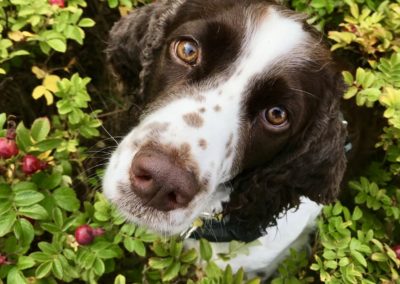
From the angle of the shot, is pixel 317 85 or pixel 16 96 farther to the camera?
pixel 16 96

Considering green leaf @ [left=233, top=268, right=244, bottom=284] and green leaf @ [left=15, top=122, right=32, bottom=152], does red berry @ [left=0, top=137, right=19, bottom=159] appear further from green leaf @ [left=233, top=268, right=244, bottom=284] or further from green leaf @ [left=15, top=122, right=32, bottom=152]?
green leaf @ [left=233, top=268, right=244, bottom=284]

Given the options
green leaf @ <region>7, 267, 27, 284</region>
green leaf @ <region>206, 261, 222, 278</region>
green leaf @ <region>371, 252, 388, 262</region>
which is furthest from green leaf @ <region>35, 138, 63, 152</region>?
green leaf @ <region>371, 252, 388, 262</region>

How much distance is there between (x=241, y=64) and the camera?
222 cm

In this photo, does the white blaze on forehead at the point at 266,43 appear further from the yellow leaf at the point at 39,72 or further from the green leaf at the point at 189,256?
the yellow leaf at the point at 39,72

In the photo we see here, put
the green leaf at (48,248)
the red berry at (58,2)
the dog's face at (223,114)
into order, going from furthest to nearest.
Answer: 1. the red berry at (58,2)
2. the green leaf at (48,248)
3. the dog's face at (223,114)

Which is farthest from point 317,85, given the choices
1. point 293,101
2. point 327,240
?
point 327,240

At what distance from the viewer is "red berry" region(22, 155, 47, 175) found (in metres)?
2.35

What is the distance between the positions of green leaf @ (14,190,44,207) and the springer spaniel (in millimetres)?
268

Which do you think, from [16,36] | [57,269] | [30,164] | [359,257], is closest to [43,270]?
[57,269]

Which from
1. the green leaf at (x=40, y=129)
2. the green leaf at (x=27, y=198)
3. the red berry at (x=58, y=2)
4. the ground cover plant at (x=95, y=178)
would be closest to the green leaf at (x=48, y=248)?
the ground cover plant at (x=95, y=178)

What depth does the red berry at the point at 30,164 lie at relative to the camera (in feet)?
7.72

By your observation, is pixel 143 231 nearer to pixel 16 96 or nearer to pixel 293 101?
pixel 293 101

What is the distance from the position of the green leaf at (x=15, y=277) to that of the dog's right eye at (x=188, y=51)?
1.10 metres

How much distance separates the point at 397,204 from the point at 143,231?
1.48 meters
